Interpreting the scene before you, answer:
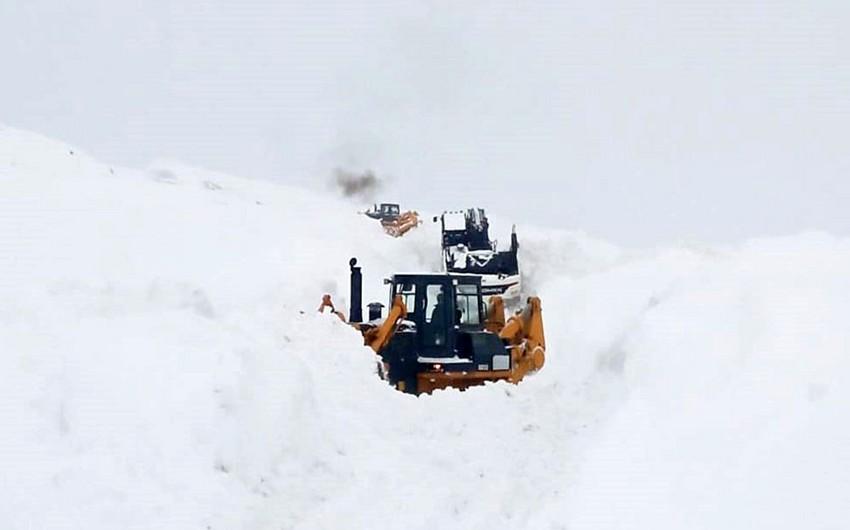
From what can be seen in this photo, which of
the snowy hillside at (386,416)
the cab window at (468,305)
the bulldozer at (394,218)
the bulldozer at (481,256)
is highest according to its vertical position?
the bulldozer at (394,218)

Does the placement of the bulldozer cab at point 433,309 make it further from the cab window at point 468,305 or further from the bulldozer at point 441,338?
the cab window at point 468,305

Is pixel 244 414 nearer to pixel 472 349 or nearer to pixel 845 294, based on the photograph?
pixel 845 294

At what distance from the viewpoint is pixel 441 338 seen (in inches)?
558

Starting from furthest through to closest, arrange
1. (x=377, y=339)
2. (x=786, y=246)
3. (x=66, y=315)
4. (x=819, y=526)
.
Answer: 1. (x=377, y=339)
2. (x=786, y=246)
3. (x=66, y=315)
4. (x=819, y=526)

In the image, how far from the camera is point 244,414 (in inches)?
314

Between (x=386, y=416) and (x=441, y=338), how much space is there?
4.18m

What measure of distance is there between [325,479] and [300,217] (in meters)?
36.2

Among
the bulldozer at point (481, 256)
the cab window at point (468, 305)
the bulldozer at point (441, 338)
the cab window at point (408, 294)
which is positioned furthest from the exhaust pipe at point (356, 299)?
the bulldozer at point (481, 256)

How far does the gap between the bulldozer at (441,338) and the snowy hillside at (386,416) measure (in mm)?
948

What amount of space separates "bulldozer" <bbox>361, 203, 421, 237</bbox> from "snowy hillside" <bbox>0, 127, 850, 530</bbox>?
2809cm

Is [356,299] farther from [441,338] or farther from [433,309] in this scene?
[441,338]

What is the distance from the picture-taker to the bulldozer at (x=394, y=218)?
1645 inches

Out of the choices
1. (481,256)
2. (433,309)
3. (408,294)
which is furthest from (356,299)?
(481,256)

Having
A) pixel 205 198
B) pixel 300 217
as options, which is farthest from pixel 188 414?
pixel 300 217
